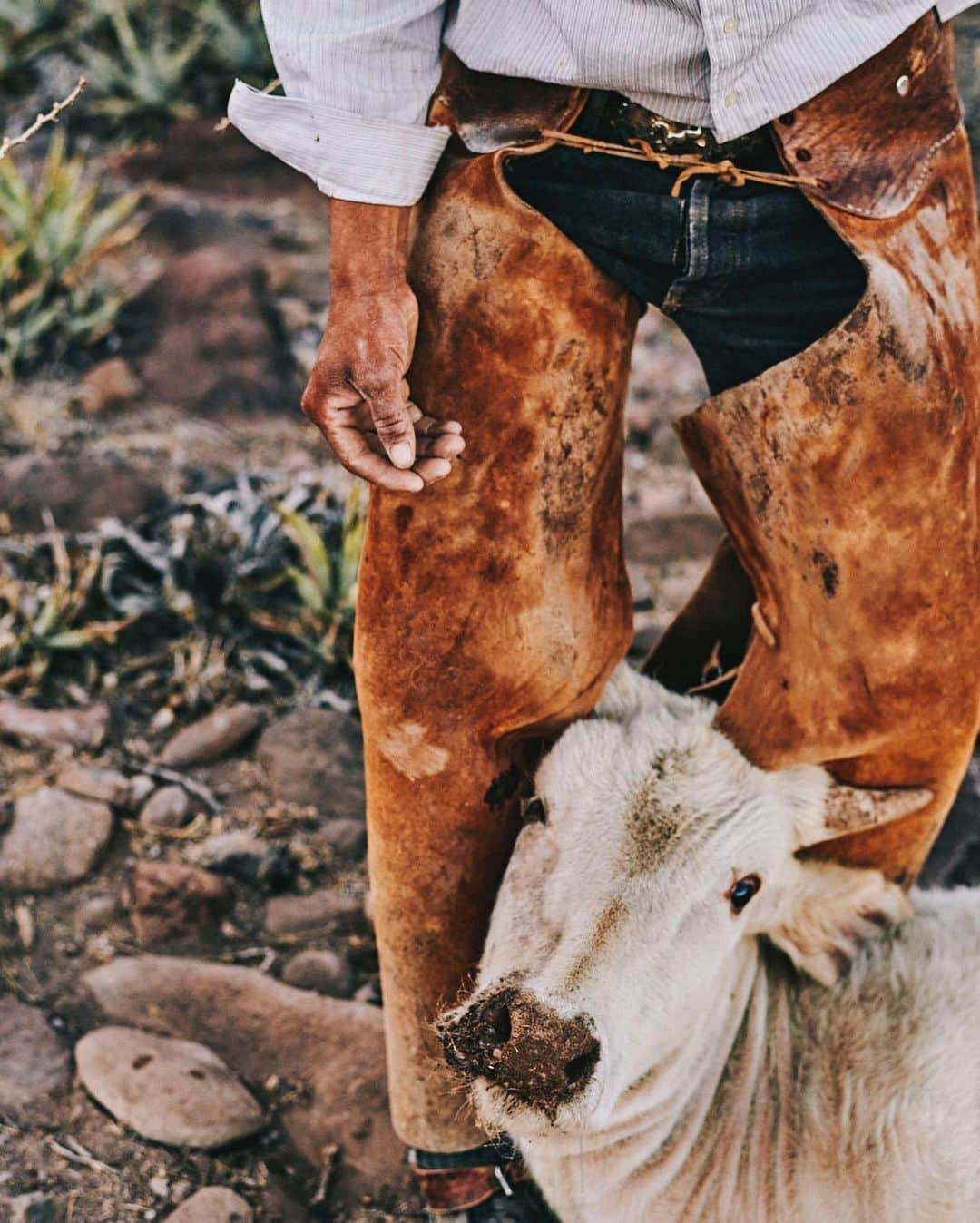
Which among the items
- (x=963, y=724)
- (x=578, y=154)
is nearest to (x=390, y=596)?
(x=578, y=154)

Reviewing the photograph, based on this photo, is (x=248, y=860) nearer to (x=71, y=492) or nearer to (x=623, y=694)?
(x=623, y=694)

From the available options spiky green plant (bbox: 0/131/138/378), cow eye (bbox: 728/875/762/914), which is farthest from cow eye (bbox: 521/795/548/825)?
spiky green plant (bbox: 0/131/138/378)

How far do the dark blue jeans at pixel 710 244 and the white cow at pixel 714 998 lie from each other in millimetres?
788

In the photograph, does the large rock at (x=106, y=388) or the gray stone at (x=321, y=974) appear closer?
the gray stone at (x=321, y=974)

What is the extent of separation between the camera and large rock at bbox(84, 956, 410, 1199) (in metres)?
3.17

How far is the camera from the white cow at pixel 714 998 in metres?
2.42

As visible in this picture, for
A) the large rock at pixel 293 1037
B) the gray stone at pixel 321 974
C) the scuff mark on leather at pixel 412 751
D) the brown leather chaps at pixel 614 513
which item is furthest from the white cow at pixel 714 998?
the gray stone at pixel 321 974

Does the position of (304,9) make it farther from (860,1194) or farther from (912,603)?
(860,1194)

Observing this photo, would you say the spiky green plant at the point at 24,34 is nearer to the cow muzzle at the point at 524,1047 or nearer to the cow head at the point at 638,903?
the cow head at the point at 638,903

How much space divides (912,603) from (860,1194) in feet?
3.55

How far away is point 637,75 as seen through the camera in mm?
2285

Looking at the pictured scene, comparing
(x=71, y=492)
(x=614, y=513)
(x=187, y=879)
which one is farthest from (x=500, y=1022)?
(x=71, y=492)

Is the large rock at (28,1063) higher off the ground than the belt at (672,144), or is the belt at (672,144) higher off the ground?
the belt at (672,144)

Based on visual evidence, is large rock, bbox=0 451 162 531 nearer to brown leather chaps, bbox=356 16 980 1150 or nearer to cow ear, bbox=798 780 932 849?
brown leather chaps, bbox=356 16 980 1150
